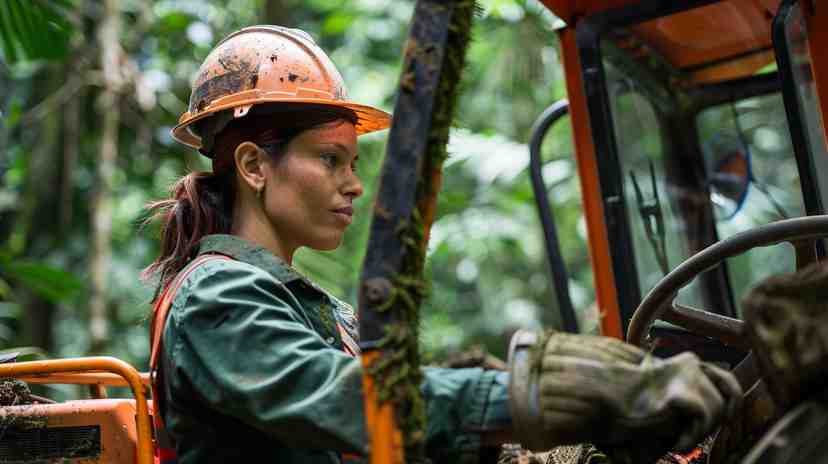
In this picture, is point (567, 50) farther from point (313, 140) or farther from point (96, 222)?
point (96, 222)

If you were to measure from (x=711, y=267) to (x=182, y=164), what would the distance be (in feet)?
23.8

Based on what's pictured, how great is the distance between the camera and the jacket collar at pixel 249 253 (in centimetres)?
218

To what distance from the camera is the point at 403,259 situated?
1.57 meters

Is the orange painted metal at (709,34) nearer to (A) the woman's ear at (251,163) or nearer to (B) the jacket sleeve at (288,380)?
(A) the woman's ear at (251,163)

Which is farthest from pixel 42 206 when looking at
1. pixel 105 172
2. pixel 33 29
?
pixel 33 29

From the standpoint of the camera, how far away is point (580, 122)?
3.60m

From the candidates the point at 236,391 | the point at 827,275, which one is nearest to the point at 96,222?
the point at 236,391

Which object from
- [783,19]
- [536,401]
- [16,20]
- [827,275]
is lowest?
[536,401]

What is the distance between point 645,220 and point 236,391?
234 cm

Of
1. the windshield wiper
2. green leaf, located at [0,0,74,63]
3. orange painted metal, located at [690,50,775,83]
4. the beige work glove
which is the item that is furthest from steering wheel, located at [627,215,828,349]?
green leaf, located at [0,0,74,63]

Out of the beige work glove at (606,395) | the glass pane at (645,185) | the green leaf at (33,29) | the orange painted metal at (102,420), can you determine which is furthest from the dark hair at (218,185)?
the green leaf at (33,29)

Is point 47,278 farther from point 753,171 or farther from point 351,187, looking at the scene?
point 753,171

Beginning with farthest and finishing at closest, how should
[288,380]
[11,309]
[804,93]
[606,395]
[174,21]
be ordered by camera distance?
[174,21], [11,309], [804,93], [288,380], [606,395]

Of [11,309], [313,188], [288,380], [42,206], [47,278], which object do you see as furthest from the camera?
[42,206]
